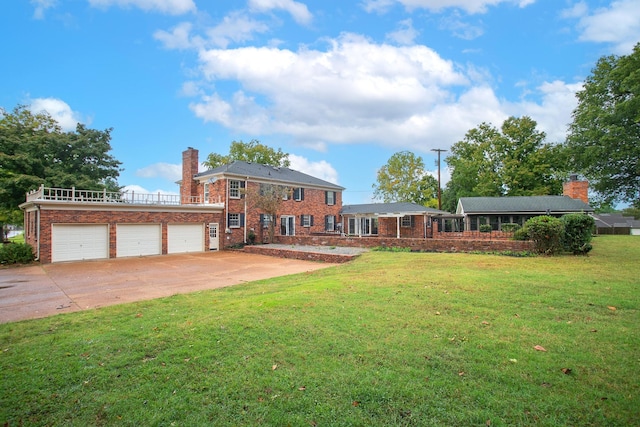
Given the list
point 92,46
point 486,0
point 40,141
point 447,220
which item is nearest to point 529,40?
point 486,0

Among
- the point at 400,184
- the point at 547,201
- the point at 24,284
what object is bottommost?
the point at 24,284

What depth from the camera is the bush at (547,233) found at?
13211mm

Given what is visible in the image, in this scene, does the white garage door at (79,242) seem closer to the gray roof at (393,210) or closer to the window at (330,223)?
the window at (330,223)

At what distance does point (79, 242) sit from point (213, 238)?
7.75 meters

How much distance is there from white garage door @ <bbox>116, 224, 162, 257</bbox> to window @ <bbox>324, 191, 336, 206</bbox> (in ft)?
49.7

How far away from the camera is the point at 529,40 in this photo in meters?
13.0

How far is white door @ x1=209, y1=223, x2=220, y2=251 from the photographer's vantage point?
924 inches

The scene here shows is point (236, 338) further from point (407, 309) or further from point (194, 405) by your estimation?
point (407, 309)

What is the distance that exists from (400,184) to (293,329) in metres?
44.8

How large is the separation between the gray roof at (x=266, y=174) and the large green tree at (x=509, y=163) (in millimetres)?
19487

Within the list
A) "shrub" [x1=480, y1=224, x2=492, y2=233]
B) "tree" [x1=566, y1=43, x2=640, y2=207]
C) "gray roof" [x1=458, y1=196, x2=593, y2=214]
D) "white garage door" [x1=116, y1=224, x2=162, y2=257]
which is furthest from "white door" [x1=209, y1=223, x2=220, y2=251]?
"gray roof" [x1=458, y1=196, x2=593, y2=214]

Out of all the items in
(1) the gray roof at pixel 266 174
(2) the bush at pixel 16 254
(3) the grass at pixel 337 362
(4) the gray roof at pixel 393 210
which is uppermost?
(1) the gray roof at pixel 266 174

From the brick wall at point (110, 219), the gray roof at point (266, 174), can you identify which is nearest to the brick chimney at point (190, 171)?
the gray roof at point (266, 174)

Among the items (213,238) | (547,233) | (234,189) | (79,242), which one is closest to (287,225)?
(234,189)
